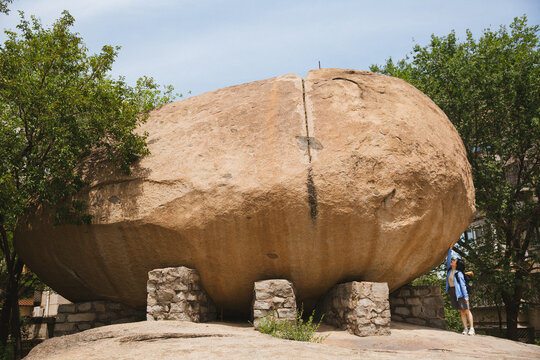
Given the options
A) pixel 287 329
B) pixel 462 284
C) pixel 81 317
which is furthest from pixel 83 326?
pixel 462 284

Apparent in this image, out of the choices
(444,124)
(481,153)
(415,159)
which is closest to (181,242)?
(415,159)

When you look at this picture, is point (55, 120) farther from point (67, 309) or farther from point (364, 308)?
point (364, 308)

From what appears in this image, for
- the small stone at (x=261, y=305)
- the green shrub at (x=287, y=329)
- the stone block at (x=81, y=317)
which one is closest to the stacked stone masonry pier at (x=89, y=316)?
the stone block at (x=81, y=317)

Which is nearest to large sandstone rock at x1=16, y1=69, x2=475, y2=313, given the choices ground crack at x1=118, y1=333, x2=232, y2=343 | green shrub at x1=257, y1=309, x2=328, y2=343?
green shrub at x1=257, y1=309, x2=328, y2=343

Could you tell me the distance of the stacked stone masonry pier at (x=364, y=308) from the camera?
7.09m

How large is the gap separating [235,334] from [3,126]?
5.22 meters

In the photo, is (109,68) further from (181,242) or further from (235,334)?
(235,334)

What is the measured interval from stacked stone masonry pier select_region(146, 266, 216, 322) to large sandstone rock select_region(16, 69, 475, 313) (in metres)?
0.27

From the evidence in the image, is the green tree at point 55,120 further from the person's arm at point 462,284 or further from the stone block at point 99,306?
the person's arm at point 462,284

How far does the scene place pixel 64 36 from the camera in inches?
330

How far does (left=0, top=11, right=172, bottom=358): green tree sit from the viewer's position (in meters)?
7.50

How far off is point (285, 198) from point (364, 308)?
2147 millimetres

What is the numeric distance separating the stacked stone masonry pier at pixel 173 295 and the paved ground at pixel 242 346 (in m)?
0.51

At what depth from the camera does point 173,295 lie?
750 centimetres
